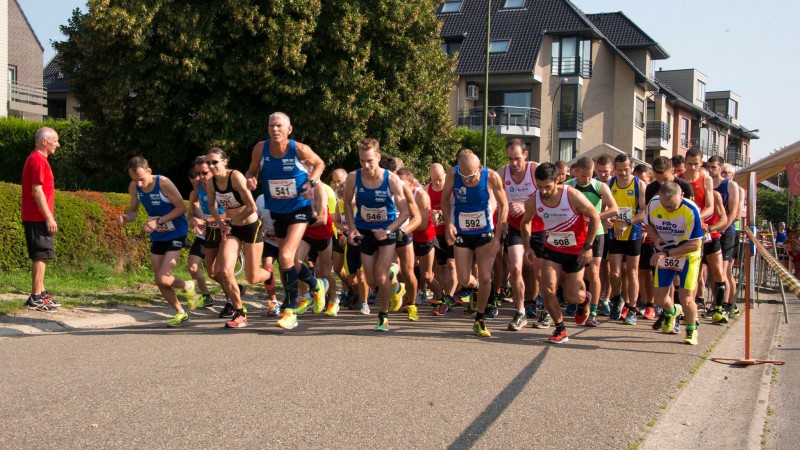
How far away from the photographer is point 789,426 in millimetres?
5461

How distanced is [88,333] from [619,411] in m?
5.68

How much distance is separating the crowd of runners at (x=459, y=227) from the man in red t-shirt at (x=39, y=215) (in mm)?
992

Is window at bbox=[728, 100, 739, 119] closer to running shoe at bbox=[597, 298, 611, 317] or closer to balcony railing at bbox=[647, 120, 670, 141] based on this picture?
balcony railing at bbox=[647, 120, 670, 141]

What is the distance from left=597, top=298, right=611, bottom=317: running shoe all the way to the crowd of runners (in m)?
0.17

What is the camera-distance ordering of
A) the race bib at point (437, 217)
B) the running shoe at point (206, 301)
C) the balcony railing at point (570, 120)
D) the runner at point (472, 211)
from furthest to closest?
the balcony railing at point (570, 120)
the race bib at point (437, 217)
the running shoe at point (206, 301)
the runner at point (472, 211)

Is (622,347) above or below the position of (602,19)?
below

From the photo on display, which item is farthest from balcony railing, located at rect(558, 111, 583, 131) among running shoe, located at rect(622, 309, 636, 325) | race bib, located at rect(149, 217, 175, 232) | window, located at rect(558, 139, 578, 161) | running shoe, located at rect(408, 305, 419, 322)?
race bib, located at rect(149, 217, 175, 232)

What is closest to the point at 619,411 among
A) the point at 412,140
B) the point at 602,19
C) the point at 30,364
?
the point at 30,364

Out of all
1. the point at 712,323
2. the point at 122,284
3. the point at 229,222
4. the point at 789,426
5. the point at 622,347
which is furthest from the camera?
the point at 122,284

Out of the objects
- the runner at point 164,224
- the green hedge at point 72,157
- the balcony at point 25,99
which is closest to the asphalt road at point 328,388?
the runner at point 164,224

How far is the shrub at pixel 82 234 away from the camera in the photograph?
38.5ft

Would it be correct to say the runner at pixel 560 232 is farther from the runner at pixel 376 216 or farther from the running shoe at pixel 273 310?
the running shoe at pixel 273 310

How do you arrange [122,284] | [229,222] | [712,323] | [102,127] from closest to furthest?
1. [229,222]
2. [712,323]
3. [122,284]
4. [102,127]

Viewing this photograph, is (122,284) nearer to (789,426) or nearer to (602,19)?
(789,426)
